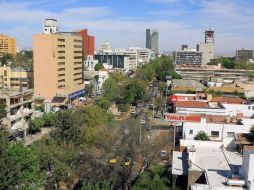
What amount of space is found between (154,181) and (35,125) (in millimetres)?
13852

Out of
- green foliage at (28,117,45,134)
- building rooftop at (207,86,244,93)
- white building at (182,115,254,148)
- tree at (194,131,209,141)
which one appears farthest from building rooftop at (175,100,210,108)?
building rooftop at (207,86,244,93)

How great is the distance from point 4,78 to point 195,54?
59.4 metres

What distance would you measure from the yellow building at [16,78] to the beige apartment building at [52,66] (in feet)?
5.44

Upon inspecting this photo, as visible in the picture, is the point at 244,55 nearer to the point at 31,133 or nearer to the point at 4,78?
the point at 4,78

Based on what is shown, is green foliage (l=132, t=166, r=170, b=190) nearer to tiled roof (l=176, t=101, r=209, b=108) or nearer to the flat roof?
the flat roof

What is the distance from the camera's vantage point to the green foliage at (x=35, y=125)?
2309cm

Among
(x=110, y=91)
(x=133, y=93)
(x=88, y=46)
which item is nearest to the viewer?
(x=133, y=93)

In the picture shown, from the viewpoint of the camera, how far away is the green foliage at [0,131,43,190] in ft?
32.8

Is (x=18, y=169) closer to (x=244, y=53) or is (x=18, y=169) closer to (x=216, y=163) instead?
(x=216, y=163)

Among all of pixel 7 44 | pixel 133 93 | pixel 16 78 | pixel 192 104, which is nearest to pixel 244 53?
pixel 7 44

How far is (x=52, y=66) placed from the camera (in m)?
32.9

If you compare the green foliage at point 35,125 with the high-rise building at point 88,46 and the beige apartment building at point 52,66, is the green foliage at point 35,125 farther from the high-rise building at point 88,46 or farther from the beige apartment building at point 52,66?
the high-rise building at point 88,46

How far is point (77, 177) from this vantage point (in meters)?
14.1

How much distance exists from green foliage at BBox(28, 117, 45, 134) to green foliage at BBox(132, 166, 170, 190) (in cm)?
1210
